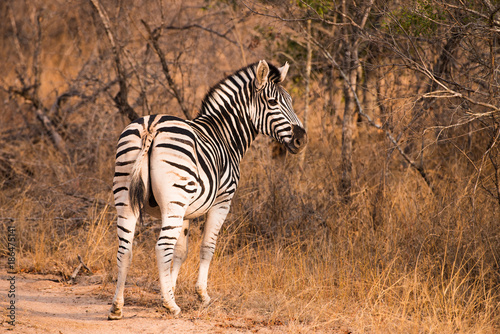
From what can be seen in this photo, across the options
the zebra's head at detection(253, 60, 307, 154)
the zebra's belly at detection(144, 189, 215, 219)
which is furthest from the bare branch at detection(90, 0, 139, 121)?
the zebra's belly at detection(144, 189, 215, 219)

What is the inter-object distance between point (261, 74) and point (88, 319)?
2.67 metres

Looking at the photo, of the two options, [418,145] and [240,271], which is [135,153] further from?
[418,145]

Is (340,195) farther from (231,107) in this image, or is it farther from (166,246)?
(166,246)

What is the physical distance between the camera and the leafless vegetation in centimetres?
459

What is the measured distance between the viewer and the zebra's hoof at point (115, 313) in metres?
4.13

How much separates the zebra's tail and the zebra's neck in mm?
1018

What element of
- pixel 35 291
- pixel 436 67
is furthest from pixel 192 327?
pixel 436 67

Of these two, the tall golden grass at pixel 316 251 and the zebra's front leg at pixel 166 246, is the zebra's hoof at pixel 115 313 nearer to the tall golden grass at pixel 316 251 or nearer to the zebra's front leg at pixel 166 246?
the zebra's front leg at pixel 166 246

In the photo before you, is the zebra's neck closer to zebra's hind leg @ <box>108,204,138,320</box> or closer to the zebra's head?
the zebra's head

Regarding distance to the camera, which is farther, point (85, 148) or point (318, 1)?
point (85, 148)

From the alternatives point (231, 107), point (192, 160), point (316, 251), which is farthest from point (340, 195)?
point (192, 160)

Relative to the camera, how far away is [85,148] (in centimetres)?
836

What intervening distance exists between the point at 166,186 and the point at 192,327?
122 cm

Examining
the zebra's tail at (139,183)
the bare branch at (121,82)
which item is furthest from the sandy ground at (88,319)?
the bare branch at (121,82)
